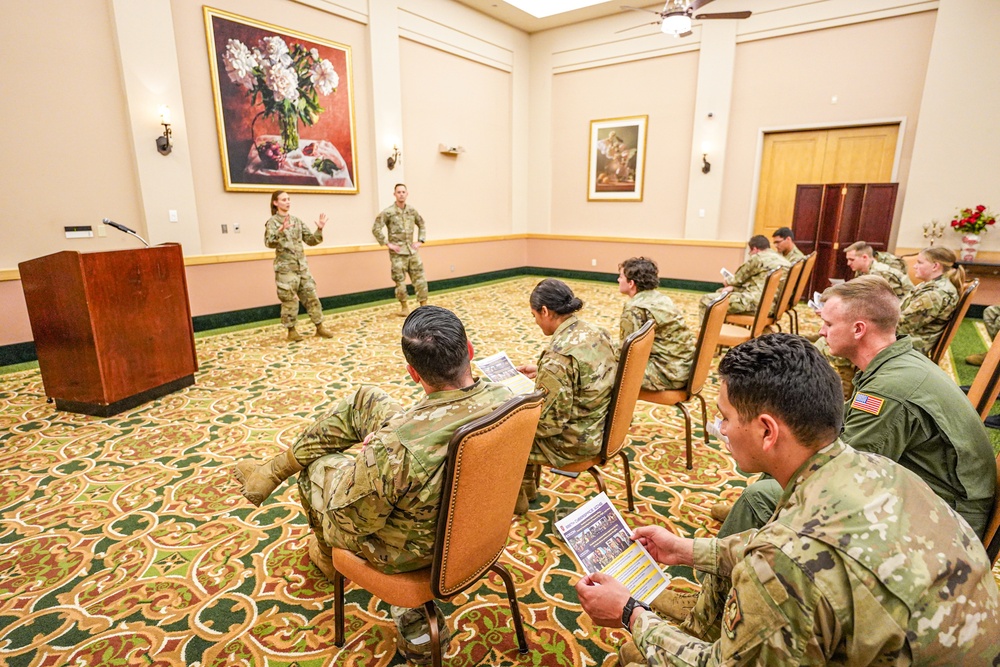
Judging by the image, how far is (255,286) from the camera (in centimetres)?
676

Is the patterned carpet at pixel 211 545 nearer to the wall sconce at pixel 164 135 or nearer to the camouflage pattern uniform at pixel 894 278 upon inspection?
the camouflage pattern uniform at pixel 894 278

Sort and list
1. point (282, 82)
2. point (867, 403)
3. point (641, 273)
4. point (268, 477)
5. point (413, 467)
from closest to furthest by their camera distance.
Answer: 1. point (413, 467)
2. point (867, 403)
3. point (268, 477)
4. point (641, 273)
5. point (282, 82)

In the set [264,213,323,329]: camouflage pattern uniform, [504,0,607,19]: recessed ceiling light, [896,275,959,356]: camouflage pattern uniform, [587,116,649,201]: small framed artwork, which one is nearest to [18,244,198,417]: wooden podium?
[264,213,323,329]: camouflage pattern uniform

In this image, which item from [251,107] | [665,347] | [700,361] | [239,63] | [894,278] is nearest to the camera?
[700,361]

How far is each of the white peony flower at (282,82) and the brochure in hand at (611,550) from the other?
6952mm

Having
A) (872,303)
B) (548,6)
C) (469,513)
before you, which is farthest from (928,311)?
(548,6)

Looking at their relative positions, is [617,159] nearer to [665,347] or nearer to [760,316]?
[760,316]

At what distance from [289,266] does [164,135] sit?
1902mm

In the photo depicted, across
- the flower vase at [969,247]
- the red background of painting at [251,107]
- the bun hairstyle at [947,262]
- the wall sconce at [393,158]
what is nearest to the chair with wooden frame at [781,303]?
the bun hairstyle at [947,262]

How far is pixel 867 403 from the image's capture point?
68.2 inches

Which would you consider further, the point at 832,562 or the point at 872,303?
the point at 872,303

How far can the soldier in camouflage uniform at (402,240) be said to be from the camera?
710 centimetres

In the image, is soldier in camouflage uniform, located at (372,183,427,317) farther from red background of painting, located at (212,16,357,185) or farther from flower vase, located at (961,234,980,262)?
flower vase, located at (961,234,980,262)

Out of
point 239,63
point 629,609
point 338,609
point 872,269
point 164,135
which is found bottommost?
point 338,609
